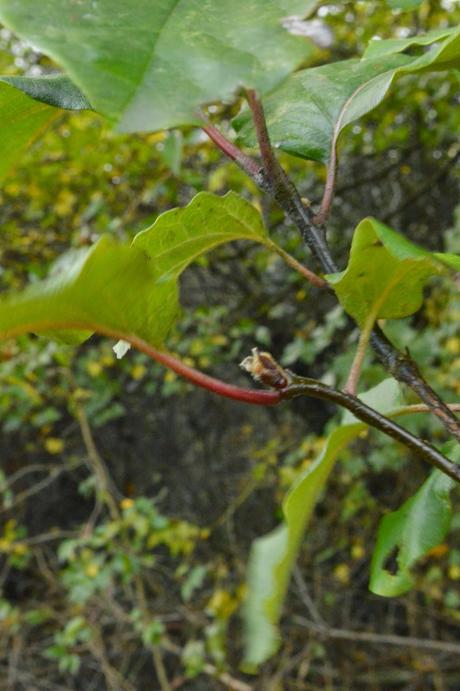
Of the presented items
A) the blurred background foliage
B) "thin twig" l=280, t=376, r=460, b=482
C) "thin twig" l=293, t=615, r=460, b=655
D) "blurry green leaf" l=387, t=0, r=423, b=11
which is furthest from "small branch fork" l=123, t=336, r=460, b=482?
"thin twig" l=293, t=615, r=460, b=655

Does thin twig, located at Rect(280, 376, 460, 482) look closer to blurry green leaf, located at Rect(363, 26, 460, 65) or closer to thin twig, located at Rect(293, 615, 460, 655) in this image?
blurry green leaf, located at Rect(363, 26, 460, 65)

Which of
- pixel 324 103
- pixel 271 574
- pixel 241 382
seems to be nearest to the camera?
pixel 271 574

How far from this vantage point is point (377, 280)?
1.52 feet

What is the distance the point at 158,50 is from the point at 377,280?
21cm

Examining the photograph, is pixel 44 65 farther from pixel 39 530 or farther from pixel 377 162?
pixel 39 530

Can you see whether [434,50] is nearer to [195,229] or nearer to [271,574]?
[195,229]

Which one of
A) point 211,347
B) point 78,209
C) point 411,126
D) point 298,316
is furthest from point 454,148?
point 78,209

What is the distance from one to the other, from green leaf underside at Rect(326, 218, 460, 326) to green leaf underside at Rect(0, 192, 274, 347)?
0.06m

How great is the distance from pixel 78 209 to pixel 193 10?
2.81 meters

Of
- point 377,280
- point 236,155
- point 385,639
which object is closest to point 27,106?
point 236,155

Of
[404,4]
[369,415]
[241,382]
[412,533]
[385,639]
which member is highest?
[404,4]

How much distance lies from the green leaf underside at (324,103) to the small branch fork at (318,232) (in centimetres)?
5

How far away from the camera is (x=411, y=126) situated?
2.99m

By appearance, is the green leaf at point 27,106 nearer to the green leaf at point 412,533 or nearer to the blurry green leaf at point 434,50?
the blurry green leaf at point 434,50
